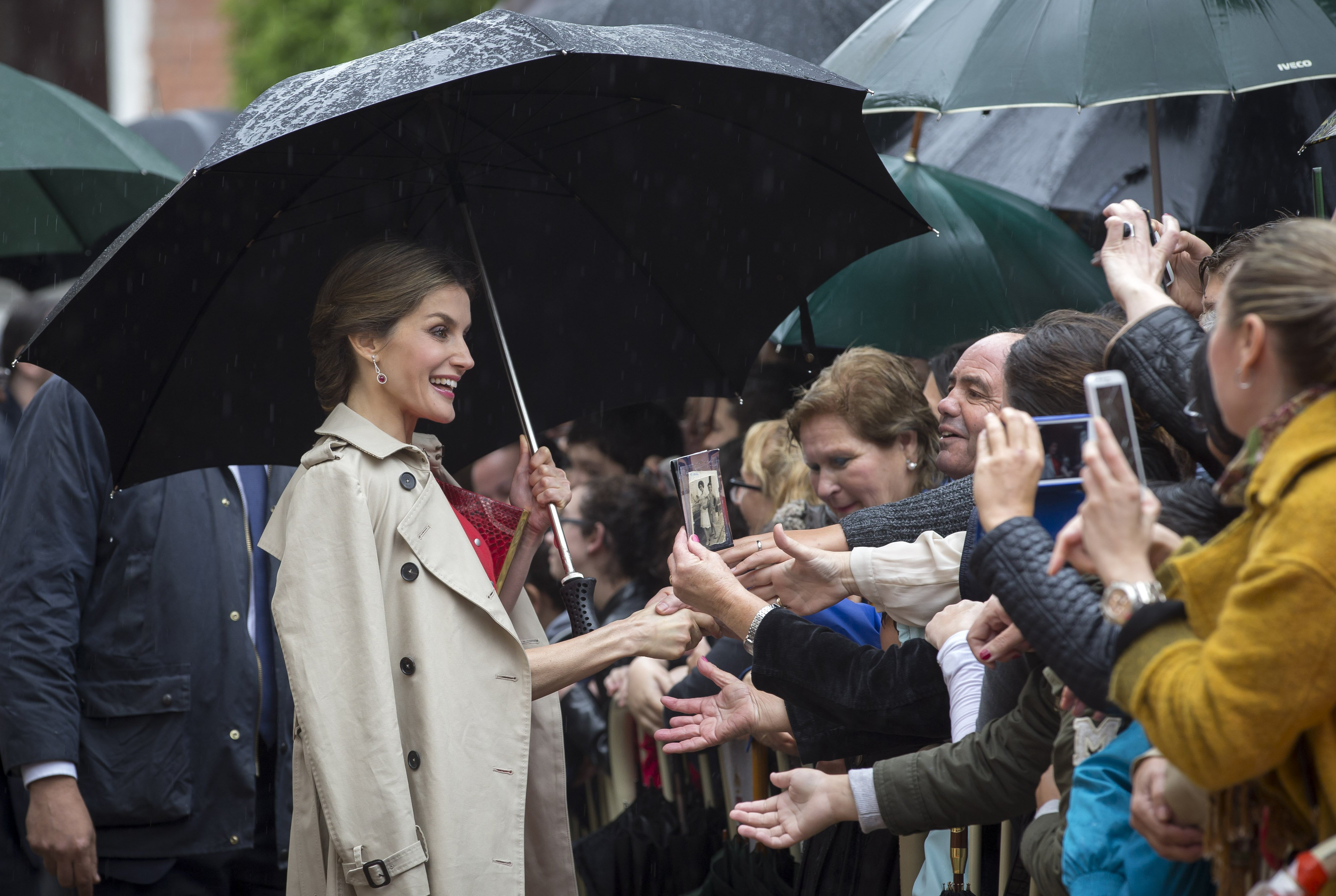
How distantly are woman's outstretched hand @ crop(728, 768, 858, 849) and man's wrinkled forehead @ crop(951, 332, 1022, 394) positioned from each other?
3.64ft

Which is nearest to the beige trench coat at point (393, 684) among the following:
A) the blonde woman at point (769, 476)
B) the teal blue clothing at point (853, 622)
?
the teal blue clothing at point (853, 622)

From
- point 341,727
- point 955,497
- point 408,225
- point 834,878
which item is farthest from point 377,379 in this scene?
point 834,878

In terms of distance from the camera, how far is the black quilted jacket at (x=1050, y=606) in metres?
1.93

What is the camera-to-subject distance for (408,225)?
3531mm

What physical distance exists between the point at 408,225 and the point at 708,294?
2.79 feet

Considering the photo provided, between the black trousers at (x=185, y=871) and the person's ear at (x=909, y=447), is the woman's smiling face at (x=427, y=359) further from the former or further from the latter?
the black trousers at (x=185, y=871)

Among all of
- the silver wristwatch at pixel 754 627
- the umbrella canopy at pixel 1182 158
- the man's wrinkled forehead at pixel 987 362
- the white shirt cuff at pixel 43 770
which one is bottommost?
the white shirt cuff at pixel 43 770

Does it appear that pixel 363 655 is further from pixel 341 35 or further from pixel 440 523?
pixel 341 35

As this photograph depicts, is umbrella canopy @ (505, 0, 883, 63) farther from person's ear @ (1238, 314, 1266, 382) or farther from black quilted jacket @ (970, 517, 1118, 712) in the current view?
person's ear @ (1238, 314, 1266, 382)

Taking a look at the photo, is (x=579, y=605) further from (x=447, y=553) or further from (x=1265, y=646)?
(x=1265, y=646)

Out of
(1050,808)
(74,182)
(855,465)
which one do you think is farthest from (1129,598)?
(74,182)

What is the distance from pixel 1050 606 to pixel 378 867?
152 centimetres

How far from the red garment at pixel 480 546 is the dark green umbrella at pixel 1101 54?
5.51 ft

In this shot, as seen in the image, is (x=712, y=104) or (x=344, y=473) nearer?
(x=344, y=473)
